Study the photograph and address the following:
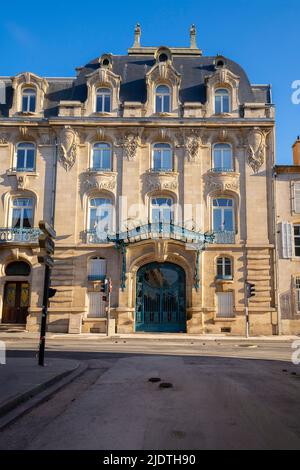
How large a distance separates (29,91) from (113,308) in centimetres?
1521

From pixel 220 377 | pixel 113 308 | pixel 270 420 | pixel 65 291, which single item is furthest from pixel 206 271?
pixel 270 420

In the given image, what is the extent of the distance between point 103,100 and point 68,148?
401 centimetres

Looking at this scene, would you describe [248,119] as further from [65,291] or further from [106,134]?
[65,291]

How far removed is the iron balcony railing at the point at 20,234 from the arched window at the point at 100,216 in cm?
331

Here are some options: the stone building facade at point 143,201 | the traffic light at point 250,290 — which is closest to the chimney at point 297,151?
the stone building facade at point 143,201

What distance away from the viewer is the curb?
20.6ft

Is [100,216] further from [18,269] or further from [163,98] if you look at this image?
[163,98]

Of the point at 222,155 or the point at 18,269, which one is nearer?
the point at 18,269

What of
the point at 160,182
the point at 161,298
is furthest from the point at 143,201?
the point at 161,298

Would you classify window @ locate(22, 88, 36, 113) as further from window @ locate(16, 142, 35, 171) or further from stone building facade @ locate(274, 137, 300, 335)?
stone building facade @ locate(274, 137, 300, 335)

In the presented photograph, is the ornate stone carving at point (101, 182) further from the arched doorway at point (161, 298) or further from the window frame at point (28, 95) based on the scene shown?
the window frame at point (28, 95)

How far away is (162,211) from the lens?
28844mm

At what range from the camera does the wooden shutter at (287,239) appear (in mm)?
28188

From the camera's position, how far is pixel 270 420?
6.07 meters
